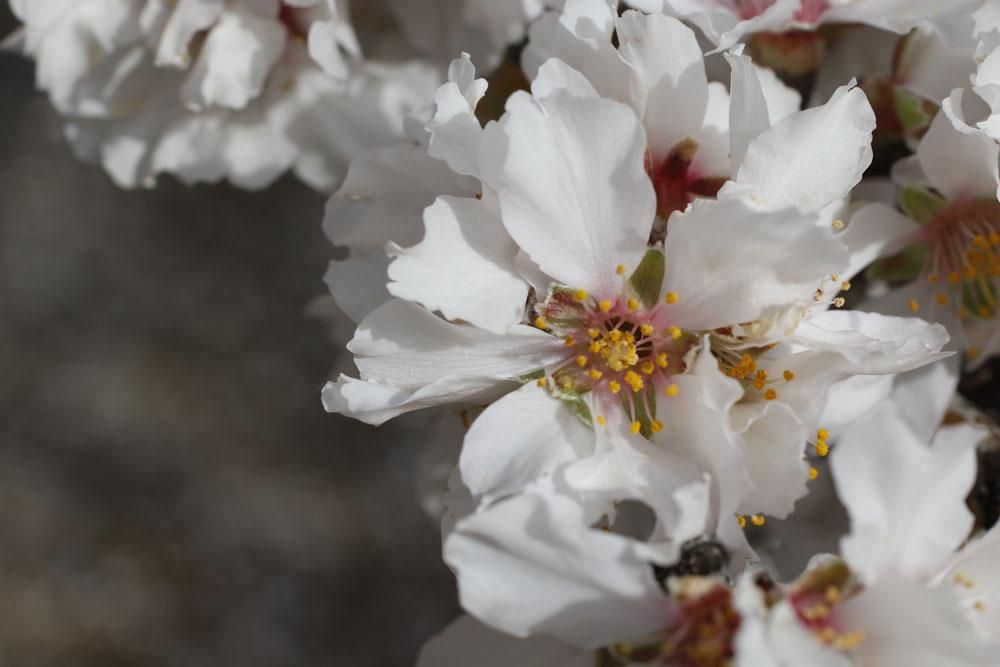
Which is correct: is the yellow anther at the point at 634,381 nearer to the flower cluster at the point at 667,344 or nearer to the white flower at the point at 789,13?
the flower cluster at the point at 667,344

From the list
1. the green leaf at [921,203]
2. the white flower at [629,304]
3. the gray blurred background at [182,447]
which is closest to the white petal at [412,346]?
the white flower at [629,304]

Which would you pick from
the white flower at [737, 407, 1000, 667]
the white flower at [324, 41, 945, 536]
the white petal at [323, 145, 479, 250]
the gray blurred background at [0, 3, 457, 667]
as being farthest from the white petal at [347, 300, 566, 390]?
the gray blurred background at [0, 3, 457, 667]

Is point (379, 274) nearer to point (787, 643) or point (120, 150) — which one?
point (787, 643)

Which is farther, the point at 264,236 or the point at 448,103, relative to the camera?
the point at 264,236

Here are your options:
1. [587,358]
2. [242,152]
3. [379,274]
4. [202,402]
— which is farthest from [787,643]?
[202,402]

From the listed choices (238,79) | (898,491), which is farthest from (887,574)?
(238,79)

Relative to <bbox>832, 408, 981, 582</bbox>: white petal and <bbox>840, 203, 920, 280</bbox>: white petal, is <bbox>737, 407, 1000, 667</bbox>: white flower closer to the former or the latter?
<bbox>832, 408, 981, 582</bbox>: white petal
